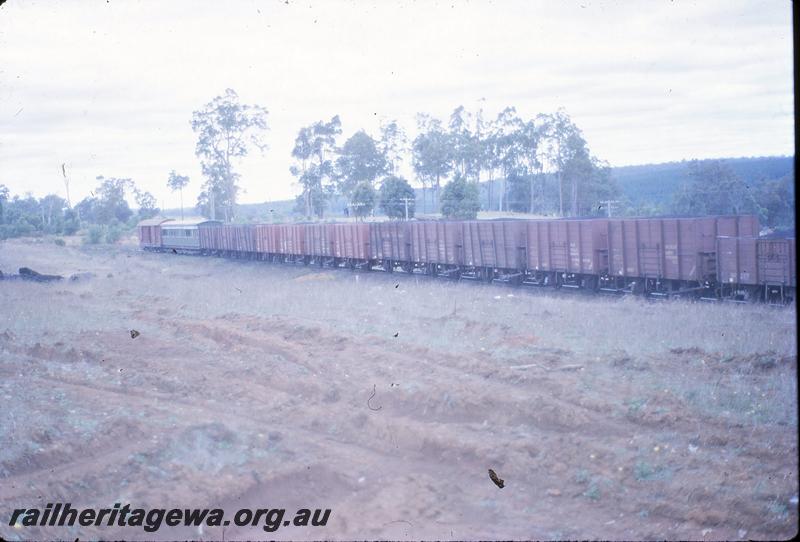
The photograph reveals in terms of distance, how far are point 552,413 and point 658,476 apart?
83.8 inches

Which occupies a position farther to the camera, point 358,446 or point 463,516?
point 358,446

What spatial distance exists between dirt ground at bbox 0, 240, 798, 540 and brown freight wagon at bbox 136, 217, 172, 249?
1741 inches

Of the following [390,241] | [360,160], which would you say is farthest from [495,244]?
[360,160]

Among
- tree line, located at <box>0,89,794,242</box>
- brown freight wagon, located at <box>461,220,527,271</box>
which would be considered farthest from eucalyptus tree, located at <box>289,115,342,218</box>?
brown freight wagon, located at <box>461,220,527,271</box>

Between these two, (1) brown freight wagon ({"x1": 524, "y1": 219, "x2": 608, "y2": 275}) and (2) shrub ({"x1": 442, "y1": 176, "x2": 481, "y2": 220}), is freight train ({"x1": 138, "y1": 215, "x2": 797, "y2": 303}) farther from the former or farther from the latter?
(2) shrub ({"x1": 442, "y1": 176, "x2": 481, "y2": 220})

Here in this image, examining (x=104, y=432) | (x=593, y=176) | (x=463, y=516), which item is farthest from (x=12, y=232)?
(x=463, y=516)

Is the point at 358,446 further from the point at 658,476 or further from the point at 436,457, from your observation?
the point at 658,476

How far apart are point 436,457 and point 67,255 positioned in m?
51.7

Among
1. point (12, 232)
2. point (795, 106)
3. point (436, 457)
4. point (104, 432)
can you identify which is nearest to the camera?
point (795, 106)

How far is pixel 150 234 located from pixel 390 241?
38.0 metres

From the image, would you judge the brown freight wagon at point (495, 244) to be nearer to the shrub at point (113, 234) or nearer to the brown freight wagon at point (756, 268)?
the brown freight wagon at point (756, 268)

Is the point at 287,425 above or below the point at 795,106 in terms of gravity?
below

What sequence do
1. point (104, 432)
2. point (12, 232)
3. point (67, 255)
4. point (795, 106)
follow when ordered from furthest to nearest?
point (12, 232), point (67, 255), point (104, 432), point (795, 106)

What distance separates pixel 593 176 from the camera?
5522 cm
